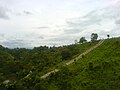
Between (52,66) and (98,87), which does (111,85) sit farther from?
(52,66)

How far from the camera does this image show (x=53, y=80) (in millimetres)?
85000

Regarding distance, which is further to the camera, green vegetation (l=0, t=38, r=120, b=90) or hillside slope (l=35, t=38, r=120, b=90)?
green vegetation (l=0, t=38, r=120, b=90)

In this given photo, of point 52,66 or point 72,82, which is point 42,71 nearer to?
point 52,66

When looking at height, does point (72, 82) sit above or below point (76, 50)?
below

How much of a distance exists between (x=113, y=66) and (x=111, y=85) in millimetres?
15666

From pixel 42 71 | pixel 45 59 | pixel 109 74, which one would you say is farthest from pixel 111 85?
pixel 45 59

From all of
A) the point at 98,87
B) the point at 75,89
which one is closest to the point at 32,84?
the point at 75,89

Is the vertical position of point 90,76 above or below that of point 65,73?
below

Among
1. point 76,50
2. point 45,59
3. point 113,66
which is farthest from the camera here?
point 76,50

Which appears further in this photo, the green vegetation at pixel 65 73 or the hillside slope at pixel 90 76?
the green vegetation at pixel 65 73

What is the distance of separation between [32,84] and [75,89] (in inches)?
526

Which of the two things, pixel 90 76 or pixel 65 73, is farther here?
pixel 90 76

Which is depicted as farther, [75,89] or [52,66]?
[52,66]

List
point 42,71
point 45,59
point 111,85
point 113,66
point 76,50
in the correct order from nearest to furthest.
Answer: point 111,85
point 113,66
point 42,71
point 45,59
point 76,50
